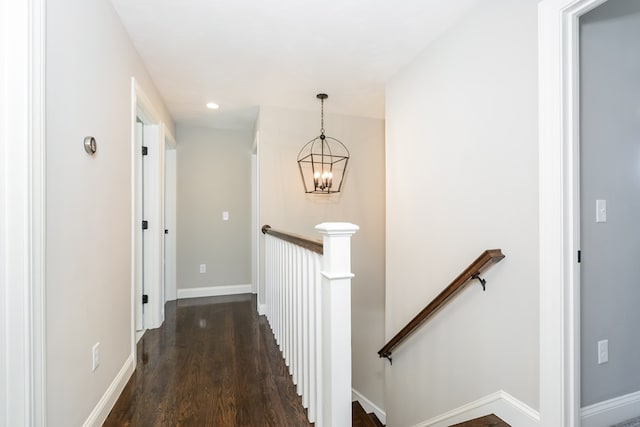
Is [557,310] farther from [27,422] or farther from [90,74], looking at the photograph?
[90,74]

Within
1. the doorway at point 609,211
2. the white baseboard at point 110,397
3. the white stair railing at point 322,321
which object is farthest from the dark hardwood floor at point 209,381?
the doorway at point 609,211

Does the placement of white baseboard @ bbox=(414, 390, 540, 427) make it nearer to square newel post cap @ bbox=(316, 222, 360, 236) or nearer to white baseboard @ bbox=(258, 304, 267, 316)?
square newel post cap @ bbox=(316, 222, 360, 236)

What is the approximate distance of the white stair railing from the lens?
122 cm

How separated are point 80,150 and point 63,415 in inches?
43.9

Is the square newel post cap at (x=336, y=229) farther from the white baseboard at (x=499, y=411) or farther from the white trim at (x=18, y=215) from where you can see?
the white baseboard at (x=499, y=411)

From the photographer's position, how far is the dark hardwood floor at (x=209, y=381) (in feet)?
5.08

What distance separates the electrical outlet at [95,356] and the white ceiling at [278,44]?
1877 millimetres

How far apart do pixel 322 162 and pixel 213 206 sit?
1797mm

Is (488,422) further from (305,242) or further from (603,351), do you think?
(305,242)

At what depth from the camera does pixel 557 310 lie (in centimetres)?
129

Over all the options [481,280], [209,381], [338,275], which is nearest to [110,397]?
[209,381]

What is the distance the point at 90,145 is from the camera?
1.37 meters

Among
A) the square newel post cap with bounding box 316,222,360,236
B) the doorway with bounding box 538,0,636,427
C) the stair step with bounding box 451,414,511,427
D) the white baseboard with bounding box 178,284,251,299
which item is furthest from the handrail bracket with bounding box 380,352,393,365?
the white baseboard with bounding box 178,284,251,299

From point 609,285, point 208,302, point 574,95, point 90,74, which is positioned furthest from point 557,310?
point 208,302
